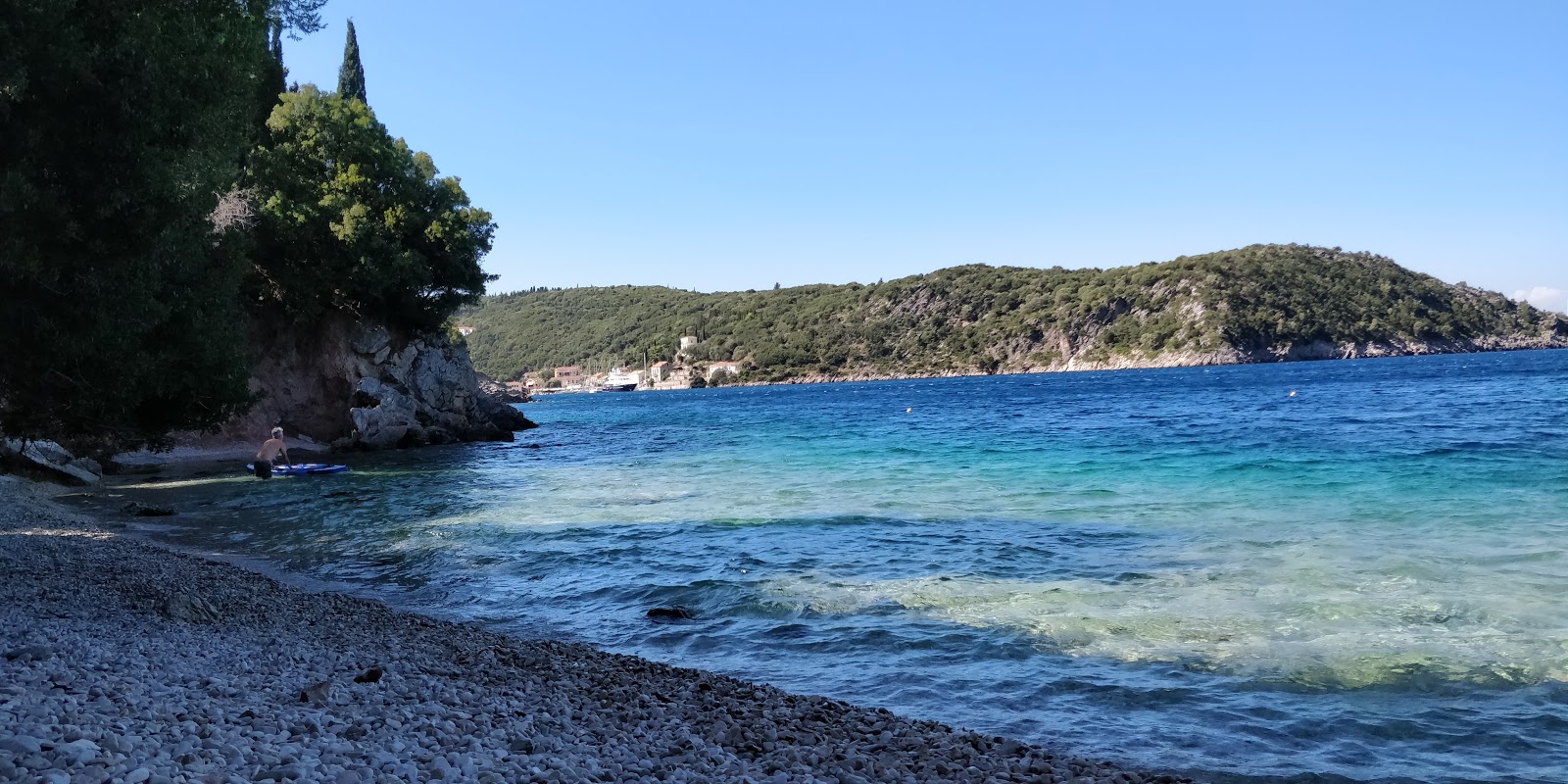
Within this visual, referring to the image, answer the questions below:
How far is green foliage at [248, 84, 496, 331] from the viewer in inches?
1654

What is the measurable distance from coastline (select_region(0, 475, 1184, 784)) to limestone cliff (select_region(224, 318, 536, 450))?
3543 cm

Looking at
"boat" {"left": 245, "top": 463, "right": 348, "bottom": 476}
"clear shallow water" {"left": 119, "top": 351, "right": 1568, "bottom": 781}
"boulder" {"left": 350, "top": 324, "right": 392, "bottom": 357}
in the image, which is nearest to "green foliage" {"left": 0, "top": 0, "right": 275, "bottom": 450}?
"clear shallow water" {"left": 119, "top": 351, "right": 1568, "bottom": 781}

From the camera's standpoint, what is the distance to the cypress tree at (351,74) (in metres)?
55.2

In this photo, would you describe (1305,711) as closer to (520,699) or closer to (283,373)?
(520,699)

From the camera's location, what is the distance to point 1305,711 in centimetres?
710

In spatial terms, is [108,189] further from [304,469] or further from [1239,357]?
[1239,357]

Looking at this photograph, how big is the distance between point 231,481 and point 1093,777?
29.6 m

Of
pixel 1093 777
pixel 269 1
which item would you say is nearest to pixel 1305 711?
pixel 1093 777

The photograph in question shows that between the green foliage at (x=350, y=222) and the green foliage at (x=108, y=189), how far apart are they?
2937 cm

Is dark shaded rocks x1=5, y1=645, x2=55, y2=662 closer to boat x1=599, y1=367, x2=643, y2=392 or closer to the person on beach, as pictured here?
the person on beach

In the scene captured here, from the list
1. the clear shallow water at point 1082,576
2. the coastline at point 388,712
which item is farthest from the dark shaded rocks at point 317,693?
the clear shallow water at point 1082,576

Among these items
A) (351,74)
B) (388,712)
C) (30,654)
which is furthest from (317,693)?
(351,74)

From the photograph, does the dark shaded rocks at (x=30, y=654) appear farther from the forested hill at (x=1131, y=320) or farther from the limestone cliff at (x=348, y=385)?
the forested hill at (x=1131, y=320)

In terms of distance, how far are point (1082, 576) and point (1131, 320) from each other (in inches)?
5962
